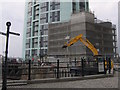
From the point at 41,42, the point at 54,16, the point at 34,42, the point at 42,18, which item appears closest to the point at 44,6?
the point at 42,18

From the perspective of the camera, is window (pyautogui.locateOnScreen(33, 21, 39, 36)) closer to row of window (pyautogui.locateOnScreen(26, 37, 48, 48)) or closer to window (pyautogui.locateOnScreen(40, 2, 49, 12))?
row of window (pyautogui.locateOnScreen(26, 37, 48, 48))

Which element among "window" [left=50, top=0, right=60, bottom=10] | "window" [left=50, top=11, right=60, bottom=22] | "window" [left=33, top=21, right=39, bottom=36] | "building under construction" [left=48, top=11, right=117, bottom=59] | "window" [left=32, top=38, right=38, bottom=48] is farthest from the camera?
"window" [left=33, top=21, right=39, bottom=36]

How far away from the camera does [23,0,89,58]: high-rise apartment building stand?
7744 centimetres

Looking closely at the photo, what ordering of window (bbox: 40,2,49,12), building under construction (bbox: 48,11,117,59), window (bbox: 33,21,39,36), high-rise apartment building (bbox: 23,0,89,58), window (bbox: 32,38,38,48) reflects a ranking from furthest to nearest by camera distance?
window (bbox: 33,21,39,36) → window (bbox: 40,2,49,12) → window (bbox: 32,38,38,48) → high-rise apartment building (bbox: 23,0,89,58) → building under construction (bbox: 48,11,117,59)

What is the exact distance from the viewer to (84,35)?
62219mm

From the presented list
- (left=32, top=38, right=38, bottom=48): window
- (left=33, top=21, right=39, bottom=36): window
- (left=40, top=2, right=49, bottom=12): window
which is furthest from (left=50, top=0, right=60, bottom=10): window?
(left=32, top=38, right=38, bottom=48): window

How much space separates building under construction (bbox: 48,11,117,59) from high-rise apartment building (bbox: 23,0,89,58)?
518 centimetres

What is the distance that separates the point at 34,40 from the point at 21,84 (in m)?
77.2

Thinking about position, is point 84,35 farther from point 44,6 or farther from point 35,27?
point 35,27

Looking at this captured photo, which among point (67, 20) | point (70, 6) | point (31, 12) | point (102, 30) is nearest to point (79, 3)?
point (70, 6)

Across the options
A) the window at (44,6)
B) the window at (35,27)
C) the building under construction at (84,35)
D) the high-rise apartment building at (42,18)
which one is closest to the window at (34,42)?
the high-rise apartment building at (42,18)

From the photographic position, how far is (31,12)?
92.8 metres

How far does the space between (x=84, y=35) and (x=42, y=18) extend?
29888 mm

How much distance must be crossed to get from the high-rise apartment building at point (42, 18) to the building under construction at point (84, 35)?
5.18 meters
